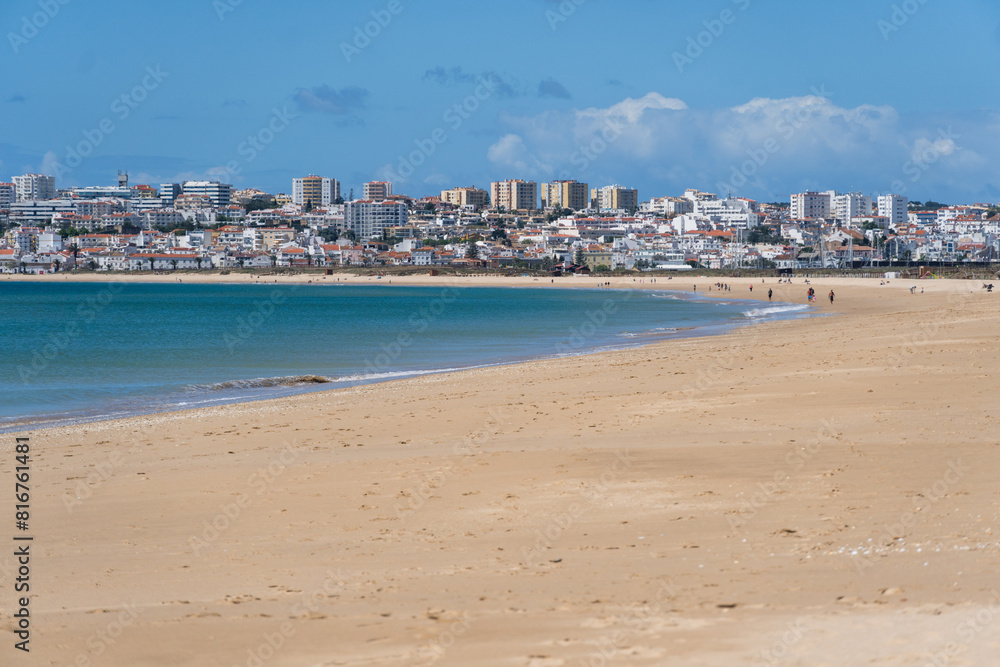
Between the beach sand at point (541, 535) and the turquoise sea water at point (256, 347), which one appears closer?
the beach sand at point (541, 535)

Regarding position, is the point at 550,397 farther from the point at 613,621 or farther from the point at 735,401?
the point at 613,621

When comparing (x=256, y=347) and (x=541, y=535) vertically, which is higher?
(x=541, y=535)

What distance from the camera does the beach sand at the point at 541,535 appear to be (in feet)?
14.8

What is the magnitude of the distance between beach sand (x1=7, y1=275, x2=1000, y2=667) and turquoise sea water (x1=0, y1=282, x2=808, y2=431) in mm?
5748

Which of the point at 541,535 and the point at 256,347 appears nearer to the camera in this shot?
the point at 541,535

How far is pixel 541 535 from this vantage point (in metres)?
6.43

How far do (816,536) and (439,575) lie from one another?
238 cm

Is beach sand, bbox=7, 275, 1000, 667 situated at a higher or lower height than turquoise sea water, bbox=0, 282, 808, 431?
higher

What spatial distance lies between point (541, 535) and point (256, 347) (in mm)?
25090

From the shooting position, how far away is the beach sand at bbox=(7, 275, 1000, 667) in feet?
14.8

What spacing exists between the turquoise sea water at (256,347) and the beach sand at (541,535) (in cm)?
575

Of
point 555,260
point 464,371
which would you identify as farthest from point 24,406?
point 555,260

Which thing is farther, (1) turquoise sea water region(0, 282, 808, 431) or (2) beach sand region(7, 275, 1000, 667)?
(1) turquoise sea water region(0, 282, 808, 431)

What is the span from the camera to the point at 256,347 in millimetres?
30156
